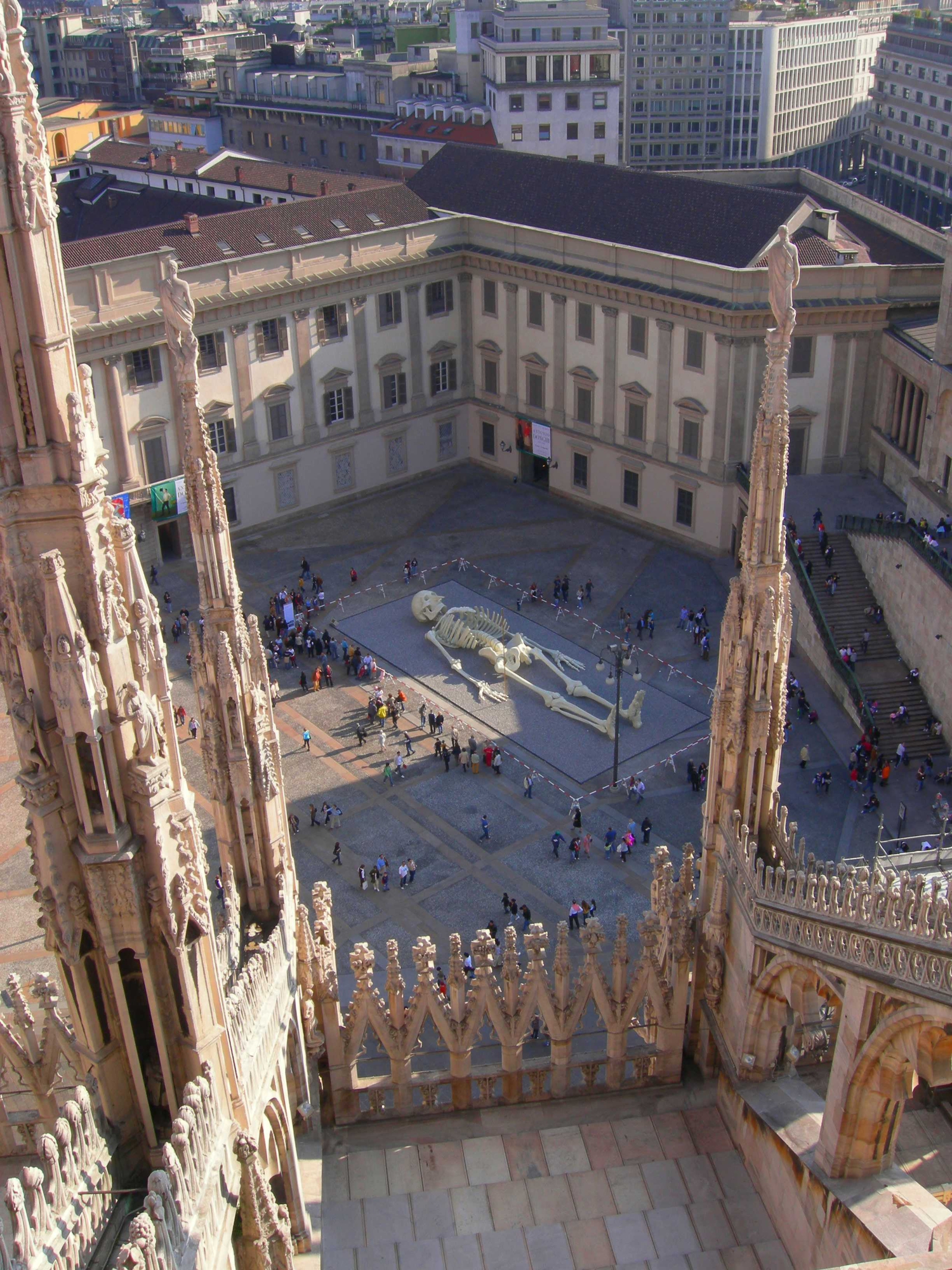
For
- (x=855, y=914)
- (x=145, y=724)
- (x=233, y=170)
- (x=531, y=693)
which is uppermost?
(x=145, y=724)

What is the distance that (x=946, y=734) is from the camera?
51469 millimetres

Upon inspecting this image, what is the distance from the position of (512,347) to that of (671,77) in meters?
109

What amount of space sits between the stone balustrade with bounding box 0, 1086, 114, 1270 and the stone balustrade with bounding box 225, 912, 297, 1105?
2.71 m

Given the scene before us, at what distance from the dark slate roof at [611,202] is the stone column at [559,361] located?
3.96m

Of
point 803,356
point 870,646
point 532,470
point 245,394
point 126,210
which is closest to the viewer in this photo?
point 870,646

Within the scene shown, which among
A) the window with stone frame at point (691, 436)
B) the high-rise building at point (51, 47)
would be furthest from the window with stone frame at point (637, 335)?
the high-rise building at point (51, 47)

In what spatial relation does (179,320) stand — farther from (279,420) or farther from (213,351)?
(279,420)

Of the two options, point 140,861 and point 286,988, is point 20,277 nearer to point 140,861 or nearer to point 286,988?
point 140,861

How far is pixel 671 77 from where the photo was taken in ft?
555

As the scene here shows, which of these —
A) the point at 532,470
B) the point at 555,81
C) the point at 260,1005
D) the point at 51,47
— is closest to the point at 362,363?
the point at 532,470

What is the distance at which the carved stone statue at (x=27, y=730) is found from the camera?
13.3 m

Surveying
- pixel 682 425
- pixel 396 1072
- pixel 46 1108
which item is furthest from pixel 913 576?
pixel 46 1108

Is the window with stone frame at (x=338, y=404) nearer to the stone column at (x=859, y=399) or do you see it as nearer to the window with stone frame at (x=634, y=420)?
the window with stone frame at (x=634, y=420)

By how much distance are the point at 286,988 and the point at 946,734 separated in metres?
37.2
